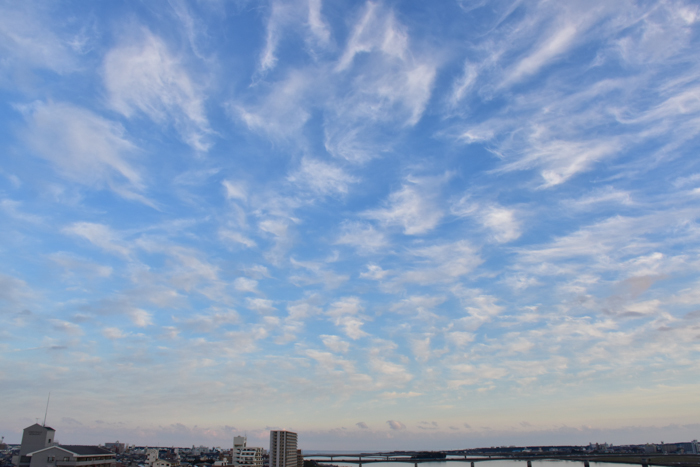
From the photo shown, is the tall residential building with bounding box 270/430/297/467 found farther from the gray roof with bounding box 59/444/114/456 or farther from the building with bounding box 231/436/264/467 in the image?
the gray roof with bounding box 59/444/114/456

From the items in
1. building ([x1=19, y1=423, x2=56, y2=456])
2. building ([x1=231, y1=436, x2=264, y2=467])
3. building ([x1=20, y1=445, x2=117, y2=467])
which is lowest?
building ([x1=231, y1=436, x2=264, y2=467])

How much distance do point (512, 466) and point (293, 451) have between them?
387 ft

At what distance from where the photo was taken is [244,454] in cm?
12938

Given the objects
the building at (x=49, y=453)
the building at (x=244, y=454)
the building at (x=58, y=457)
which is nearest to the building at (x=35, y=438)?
the building at (x=49, y=453)

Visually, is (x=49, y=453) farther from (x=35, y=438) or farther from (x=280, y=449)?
(x=280, y=449)

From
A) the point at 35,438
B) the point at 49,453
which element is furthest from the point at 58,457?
the point at 35,438

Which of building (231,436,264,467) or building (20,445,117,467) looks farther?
building (231,436,264,467)

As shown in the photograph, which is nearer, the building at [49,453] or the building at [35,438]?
the building at [49,453]

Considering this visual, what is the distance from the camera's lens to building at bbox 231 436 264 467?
127625 mm

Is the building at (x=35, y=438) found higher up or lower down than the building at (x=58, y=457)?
higher up

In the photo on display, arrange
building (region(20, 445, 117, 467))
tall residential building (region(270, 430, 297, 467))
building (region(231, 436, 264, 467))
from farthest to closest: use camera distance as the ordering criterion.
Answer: building (region(231, 436, 264, 467)) → tall residential building (region(270, 430, 297, 467)) → building (region(20, 445, 117, 467))

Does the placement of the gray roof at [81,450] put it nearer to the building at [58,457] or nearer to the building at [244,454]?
the building at [58,457]

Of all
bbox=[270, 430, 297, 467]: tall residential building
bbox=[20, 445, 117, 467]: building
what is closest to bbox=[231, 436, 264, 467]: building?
bbox=[270, 430, 297, 467]: tall residential building

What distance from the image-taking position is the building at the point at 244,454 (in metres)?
128
